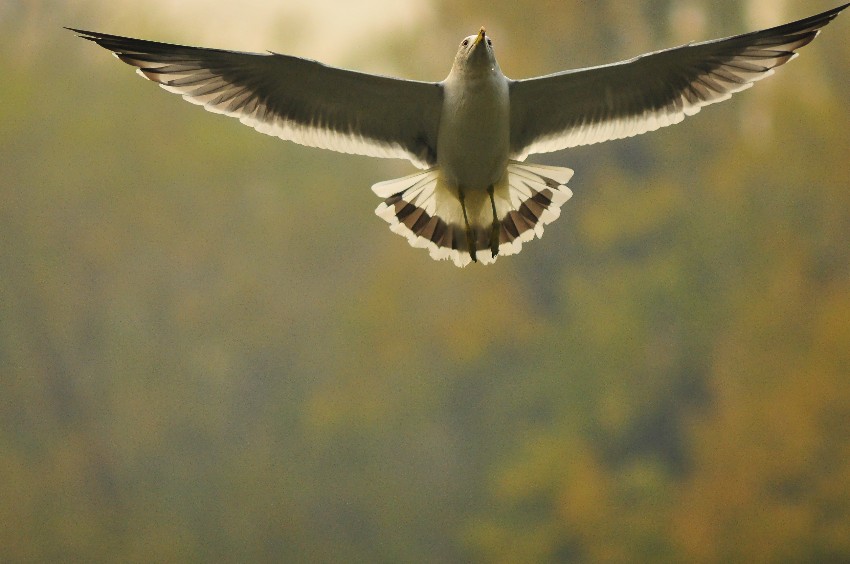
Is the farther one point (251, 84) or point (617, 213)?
point (617, 213)

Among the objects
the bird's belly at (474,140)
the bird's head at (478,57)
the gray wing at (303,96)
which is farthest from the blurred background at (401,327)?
the bird's head at (478,57)

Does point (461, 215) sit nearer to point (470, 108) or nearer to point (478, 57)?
point (470, 108)

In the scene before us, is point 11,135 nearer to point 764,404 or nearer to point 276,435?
point 276,435

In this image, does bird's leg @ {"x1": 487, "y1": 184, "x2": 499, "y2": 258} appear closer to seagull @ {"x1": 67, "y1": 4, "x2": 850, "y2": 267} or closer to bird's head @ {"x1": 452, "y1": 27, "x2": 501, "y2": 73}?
seagull @ {"x1": 67, "y1": 4, "x2": 850, "y2": 267}

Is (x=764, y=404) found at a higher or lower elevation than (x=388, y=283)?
lower

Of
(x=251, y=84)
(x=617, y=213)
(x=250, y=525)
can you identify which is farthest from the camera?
(x=617, y=213)

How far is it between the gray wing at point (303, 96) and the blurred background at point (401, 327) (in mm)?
2584

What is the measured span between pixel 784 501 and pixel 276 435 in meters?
3.11

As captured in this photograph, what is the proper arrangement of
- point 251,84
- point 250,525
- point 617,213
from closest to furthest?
point 251,84, point 250,525, point 617,213

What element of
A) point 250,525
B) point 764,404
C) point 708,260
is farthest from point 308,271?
point 764,404

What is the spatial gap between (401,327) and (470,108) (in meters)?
3.14

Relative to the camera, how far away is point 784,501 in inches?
250

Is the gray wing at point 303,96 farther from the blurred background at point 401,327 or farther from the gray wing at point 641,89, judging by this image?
the blurred background at point 401,327

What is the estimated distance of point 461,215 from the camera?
404 centimetres
